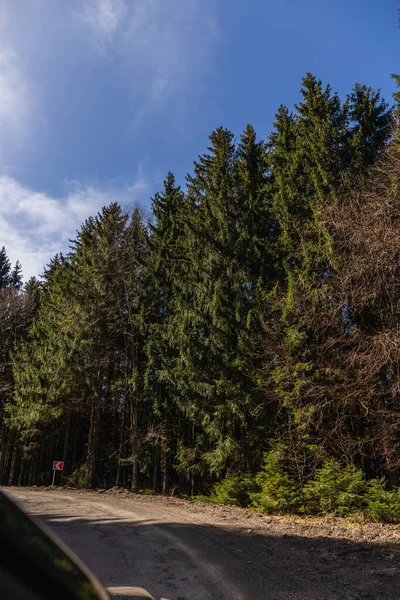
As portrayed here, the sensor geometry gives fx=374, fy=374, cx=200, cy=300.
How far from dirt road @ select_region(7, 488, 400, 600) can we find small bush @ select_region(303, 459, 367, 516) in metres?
0.67

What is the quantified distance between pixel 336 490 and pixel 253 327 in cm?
603

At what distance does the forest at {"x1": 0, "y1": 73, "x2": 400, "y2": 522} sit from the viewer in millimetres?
10398

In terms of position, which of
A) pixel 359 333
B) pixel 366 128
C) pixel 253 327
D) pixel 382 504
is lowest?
pixel 382 504

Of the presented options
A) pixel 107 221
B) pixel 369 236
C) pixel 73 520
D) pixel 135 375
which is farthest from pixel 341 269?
pixel 107 221

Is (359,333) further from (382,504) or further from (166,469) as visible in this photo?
(166,469)

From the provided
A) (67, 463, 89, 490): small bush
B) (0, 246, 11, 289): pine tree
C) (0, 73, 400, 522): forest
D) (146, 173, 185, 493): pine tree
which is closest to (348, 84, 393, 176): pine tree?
(0, 73, 400, 522): forest

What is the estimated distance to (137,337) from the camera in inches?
784

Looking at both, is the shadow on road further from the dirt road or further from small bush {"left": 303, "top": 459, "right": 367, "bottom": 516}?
small bush {"left": 303, "top": 459, "right": 367, "bottom": 516}

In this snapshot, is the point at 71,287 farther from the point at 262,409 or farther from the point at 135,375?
the point at 262,409

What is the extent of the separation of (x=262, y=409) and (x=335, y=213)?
22.5 ft

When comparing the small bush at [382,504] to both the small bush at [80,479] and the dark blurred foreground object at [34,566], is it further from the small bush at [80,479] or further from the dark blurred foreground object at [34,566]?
the small bush at [80,479]

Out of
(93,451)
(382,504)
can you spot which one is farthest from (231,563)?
(93,451)

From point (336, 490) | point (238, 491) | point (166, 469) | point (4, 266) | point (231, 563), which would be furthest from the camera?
point (4, 266)

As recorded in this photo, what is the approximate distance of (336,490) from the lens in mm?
9859
